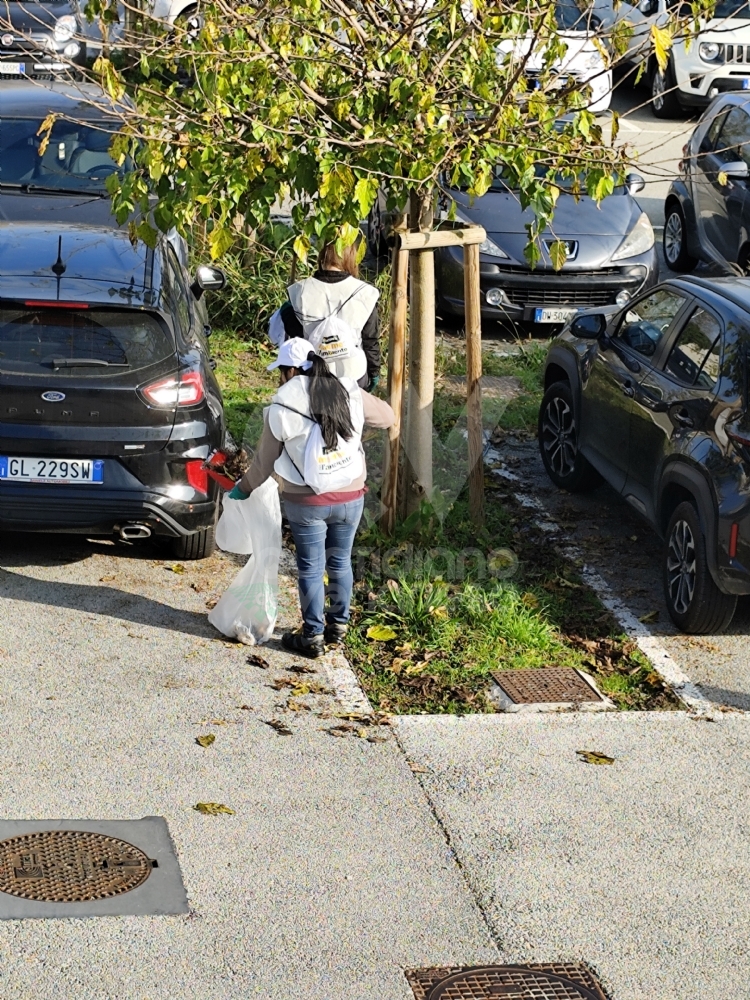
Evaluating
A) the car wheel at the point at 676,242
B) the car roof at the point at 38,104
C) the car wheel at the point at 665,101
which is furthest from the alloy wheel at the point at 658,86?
the car roof at the point at 38,104

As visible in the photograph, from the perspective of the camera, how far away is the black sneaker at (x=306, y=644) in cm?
679

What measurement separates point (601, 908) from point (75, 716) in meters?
2.38

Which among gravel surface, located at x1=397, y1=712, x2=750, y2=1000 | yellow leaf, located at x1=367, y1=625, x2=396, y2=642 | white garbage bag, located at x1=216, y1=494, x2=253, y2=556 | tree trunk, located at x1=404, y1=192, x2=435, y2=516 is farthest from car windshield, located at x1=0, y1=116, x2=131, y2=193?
gravel surface, located at x1=397, y1=712, x2=750, y2=1000

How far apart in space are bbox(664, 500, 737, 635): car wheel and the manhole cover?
11.0 ft

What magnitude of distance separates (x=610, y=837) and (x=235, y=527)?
2425mm

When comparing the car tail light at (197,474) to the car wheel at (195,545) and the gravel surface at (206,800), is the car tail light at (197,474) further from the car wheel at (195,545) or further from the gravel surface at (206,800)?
the gravel surface at (206,800)

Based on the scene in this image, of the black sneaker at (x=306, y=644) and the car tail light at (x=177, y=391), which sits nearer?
the black sneaker at (x=306, y=644)

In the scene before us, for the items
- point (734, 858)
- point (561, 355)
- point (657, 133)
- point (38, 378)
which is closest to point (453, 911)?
point (734, 858)

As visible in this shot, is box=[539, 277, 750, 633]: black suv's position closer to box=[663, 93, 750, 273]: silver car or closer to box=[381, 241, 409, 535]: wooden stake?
box=[381, 241, 409, 535]: wooden stake

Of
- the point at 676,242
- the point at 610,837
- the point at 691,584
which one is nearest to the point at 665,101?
the point at 676,242

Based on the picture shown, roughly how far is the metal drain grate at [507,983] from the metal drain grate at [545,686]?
207 centimetres

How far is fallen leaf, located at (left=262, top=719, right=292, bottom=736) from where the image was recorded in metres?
6.03

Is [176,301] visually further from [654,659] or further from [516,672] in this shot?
[654,659]

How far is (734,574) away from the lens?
6.84 m
